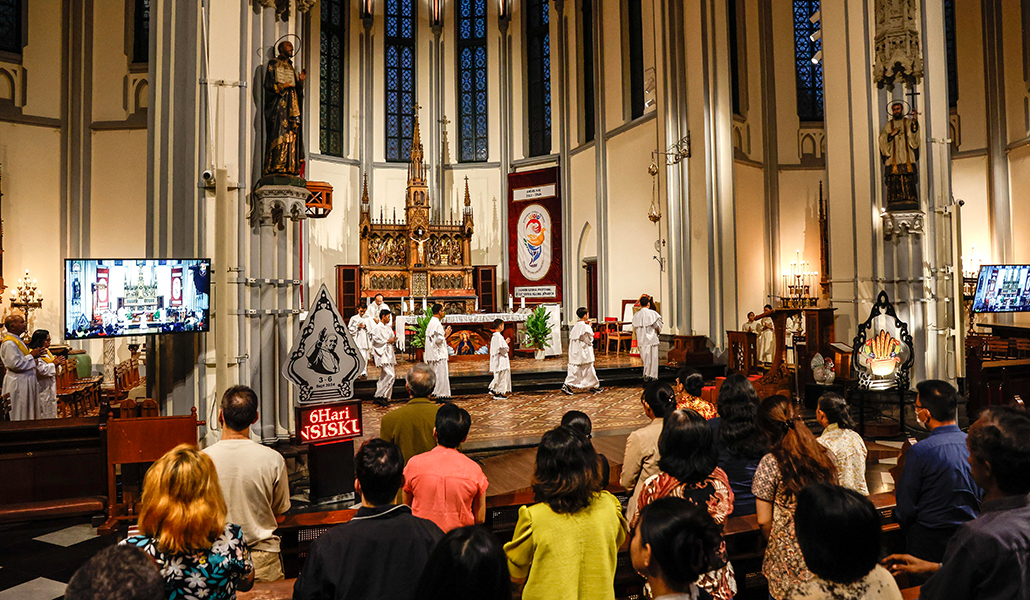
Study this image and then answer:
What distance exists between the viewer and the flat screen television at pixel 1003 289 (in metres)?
8.50

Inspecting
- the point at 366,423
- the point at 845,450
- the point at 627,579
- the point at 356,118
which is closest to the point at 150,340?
the point at 366,423

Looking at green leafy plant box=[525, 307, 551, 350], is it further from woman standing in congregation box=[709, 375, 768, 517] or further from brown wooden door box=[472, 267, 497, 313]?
woman standing in congregation box=[709, 375, 768, 517]

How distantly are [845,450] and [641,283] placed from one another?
12391mm

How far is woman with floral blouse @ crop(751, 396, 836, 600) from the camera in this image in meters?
2.51

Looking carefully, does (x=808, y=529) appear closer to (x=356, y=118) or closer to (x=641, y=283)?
(x=641, y=283)

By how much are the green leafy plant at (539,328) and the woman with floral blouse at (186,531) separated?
1241 cm

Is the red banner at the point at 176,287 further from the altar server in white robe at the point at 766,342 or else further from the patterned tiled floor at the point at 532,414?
the altar server in white robe at the point at 766,342

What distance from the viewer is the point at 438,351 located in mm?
10188

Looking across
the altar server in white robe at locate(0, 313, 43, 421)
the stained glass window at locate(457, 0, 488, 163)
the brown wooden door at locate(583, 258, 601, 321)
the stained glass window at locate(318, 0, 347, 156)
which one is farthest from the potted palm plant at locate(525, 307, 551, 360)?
the altar server in white robe at locate(0, 313, 43, 421)

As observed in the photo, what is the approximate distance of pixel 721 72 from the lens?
42.1 feet

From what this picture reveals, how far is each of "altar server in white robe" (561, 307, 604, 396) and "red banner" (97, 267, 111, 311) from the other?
6965 millimetres

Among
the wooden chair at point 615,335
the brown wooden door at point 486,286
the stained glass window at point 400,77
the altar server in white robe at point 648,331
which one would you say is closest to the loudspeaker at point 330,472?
the altar server in white robe at point 648,331

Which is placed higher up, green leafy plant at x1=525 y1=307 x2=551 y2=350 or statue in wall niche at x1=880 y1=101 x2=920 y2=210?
statue in wall niche at x1=880 y1=101 x2=920 y2=210

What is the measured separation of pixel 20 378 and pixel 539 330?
950 centimetres
